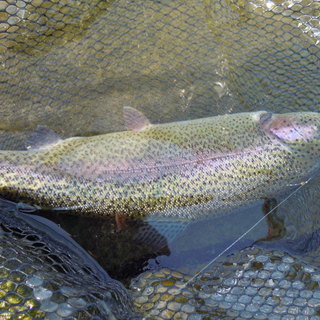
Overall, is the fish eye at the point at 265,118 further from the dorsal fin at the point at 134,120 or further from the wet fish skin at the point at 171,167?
the dorsal fin at the point at 134,120

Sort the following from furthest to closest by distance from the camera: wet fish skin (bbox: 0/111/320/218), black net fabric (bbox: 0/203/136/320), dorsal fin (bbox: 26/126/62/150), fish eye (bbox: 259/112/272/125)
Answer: fish eye (bbox: 259/112/272/125) → dorsal fin (bbox: 26/126/62/150) → wet fish skin (bbox: 0/111/320/218) → black net fabric (bbox: 0/203/136/320)

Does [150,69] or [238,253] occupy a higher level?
[150,69]

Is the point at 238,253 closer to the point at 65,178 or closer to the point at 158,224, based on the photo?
the point at 158,224

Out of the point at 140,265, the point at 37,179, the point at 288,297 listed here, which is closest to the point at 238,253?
the point at 288,297

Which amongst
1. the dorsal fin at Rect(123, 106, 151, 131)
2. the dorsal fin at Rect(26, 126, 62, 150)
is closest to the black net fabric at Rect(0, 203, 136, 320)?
the dorsal fin at Rect(26, 126, 62, 150)

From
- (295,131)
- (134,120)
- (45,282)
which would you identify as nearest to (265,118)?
(295,131)

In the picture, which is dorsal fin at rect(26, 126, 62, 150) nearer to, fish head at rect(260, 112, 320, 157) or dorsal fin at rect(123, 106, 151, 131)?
dorsal fin at rect(123, 106, 151, 131)

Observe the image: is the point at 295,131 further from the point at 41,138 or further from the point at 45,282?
the point at 45,282
